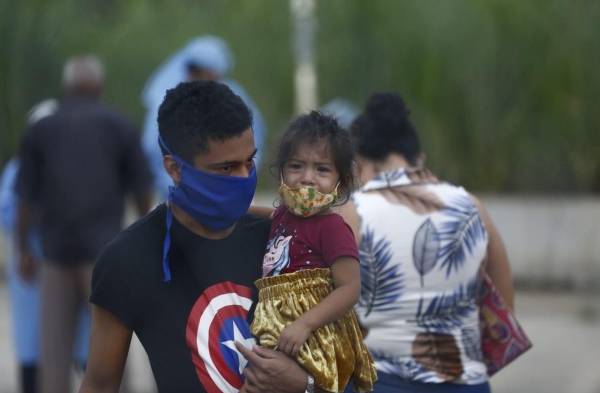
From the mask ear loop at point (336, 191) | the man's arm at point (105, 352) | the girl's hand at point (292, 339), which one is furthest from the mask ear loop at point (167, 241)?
the mask ear loop at point (336, 191)

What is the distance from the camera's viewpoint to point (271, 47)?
12320 millimetres

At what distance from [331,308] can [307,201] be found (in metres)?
0.26

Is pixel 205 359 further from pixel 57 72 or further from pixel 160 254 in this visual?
pixel 57 72

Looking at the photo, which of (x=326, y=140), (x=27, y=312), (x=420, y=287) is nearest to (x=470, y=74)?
(x=27, y=312)

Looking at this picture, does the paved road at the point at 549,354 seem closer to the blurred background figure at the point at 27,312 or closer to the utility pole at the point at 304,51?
the blurred background figure at the point at 27,312

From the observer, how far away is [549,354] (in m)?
9.02

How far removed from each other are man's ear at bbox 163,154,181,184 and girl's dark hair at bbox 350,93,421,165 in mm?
1260

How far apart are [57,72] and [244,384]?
10.4m

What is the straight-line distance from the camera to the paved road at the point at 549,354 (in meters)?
8.20

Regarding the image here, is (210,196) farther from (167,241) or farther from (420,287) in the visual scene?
(420,287)

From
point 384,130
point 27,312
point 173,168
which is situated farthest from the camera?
point 27,312

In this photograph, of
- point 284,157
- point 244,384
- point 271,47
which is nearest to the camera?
point 244,384

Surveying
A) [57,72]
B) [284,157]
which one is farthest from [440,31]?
[284,157]

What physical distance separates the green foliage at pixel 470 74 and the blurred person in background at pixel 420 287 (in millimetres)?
7173
